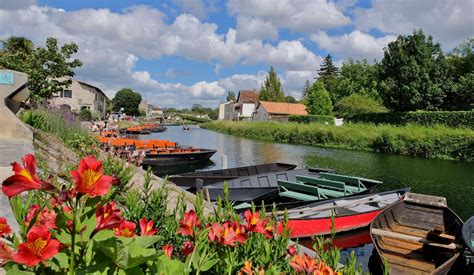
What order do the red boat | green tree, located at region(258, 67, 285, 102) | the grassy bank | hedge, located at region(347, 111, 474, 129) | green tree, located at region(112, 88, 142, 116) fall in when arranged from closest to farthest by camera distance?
the red boat
the grassy bank
hedge, located at region(347, 111, 474, 129)
green tree, located at region(258, 67, 285, 102)
green tree, located at region(112, 88, 142, 116)

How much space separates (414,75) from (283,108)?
1503 inches

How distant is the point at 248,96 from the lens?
96.9 meters

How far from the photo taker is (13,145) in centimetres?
771

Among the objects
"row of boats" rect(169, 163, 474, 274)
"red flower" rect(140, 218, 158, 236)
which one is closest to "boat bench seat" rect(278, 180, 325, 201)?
"row of boats" rect(169, 163, 474, 274)

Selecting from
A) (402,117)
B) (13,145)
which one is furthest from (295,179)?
(402,117)

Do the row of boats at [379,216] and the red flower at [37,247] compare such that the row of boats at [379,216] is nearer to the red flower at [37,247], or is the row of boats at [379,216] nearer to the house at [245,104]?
the red flower at [37,247]

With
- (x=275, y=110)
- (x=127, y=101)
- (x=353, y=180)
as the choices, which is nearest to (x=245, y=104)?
(x=275, y=110)

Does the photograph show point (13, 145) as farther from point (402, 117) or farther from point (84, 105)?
point (84, 105)

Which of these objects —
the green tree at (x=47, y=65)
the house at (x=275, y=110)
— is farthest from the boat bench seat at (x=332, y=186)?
the house at (x=275, y=110)

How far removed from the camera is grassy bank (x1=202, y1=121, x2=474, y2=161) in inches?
1137

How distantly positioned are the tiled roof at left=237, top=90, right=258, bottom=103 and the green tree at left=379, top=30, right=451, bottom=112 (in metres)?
55.2

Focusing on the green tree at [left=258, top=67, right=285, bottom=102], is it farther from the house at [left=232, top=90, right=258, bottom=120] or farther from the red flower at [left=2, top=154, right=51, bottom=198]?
the red flower at [left=2, top=154, right=51, bottom=198]

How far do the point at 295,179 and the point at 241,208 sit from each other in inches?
218

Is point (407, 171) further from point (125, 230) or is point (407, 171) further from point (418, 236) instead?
point (125, 230)
